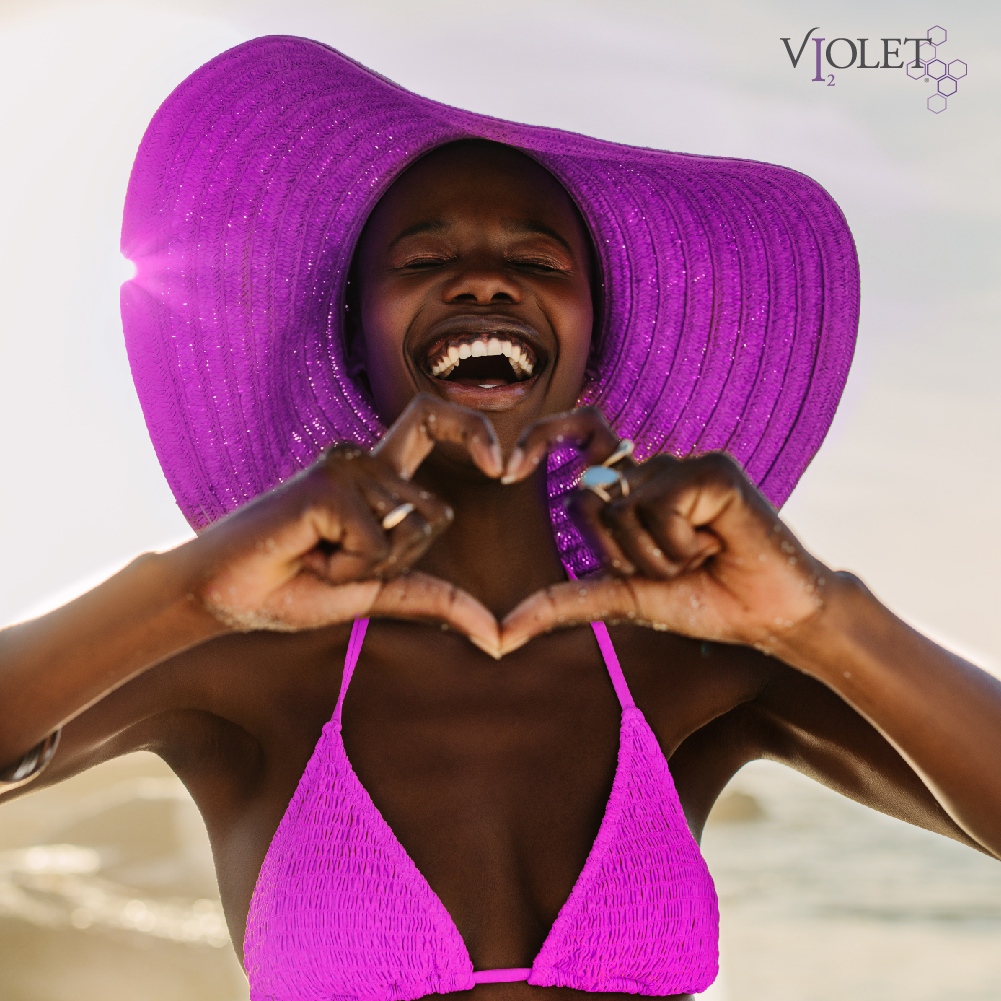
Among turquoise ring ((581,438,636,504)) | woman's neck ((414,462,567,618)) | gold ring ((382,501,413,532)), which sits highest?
woman's neck ((414,462,567,618))

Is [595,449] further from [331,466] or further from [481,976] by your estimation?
[481,976]

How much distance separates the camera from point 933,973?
941cm

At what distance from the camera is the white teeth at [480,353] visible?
6.91ft

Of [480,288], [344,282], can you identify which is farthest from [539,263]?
[344,282]

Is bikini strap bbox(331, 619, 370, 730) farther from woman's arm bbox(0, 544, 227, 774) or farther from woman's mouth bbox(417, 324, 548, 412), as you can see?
woman's arm bbox(0, 544, 227, 774)

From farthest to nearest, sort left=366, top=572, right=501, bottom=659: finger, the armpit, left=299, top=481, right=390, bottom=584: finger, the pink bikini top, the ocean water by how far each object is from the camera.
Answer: the ocean water → the pink bikini top → the armpit → left=366, top=572, right=501, bottom=659: finger → left=299, top=481, right=390, bottom=584: finger

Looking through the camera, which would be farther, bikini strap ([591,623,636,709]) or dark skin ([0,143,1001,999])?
bikini strap ([591,623,636,709])

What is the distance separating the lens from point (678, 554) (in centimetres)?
140

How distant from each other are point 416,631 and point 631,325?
941 millimetres

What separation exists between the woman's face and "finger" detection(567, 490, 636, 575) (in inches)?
27.2

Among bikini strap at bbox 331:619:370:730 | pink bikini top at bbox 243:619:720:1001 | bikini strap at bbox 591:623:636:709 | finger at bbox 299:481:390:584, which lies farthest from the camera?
bikini strap at bbox 591:623:636:709

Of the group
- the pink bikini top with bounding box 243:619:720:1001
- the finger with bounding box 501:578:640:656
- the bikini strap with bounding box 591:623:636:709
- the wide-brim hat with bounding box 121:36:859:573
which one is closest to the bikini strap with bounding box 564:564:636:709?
the bikini strap with bounding box 591:623:636:709

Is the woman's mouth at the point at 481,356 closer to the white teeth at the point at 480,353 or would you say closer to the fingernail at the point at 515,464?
the white teeth at the point at 480,353

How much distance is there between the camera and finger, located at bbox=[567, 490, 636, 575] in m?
1.43
